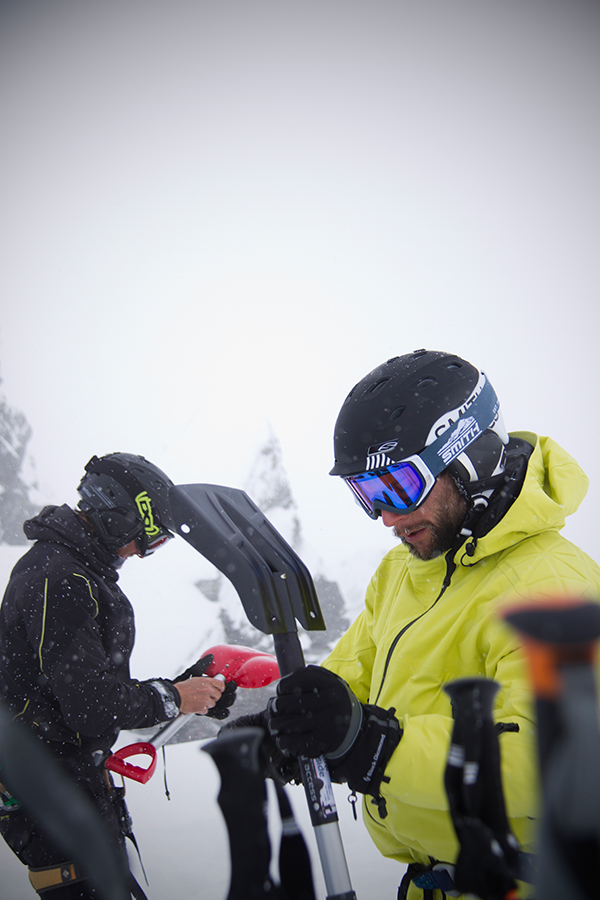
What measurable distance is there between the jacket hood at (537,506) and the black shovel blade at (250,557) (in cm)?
58

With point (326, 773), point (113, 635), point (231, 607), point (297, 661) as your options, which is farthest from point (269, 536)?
point (231, 607)

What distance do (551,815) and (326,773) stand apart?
3.08 feet

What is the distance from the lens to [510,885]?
1.76 feet

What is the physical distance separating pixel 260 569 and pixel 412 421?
82cm

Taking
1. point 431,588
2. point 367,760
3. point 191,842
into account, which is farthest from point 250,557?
point 191,842

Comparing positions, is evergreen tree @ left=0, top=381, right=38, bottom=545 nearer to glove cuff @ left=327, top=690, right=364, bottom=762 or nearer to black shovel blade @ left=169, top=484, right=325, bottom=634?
black shovel blade @ left=169, top=484, right=325, bottom=634

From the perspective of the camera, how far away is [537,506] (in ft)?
4.84

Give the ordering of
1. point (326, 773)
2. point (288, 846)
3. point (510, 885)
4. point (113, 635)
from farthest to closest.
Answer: point (113, 635) → point (326, 773) → point (288, 846) → point (510, 885)

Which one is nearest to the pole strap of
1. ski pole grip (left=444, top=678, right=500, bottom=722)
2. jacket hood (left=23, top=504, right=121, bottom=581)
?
jacket hood (left=23, top=504, right=121, bottom=581)

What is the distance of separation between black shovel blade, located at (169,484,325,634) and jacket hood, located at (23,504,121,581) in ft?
6.06

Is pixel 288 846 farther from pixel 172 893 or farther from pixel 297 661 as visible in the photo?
pixel 172 893

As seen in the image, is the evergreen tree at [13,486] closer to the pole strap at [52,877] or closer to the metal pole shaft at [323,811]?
the pole strap at [52,877]

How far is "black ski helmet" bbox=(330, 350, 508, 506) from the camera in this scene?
1.73 meters

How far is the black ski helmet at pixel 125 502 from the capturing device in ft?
9.93
